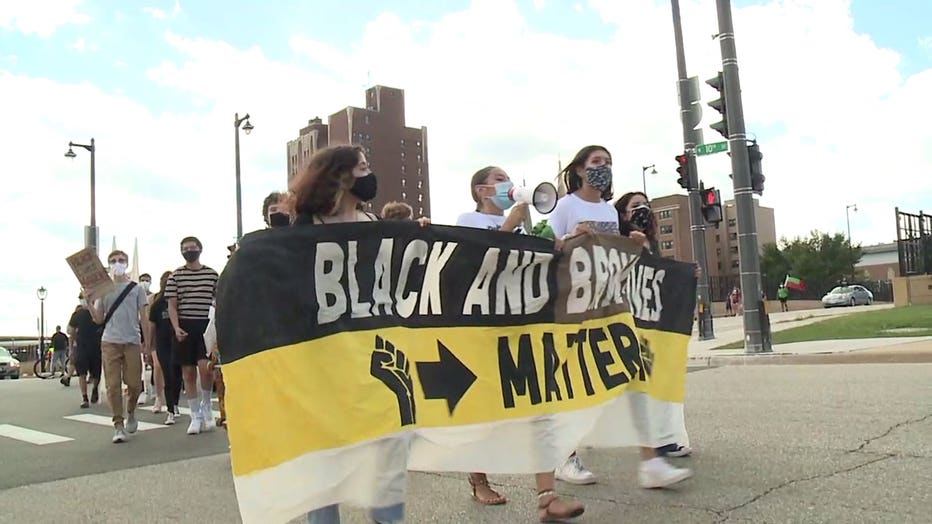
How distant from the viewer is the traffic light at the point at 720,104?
1430cm

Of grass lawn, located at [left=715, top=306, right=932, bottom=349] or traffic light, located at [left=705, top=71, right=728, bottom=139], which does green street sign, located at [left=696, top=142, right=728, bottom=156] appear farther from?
grass lawn, located at [left=715, top=306, right=932, bottom=349]

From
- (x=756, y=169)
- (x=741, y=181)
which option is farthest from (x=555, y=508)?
(x=756, y=169)

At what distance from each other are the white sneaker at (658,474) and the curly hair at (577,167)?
1.68 m

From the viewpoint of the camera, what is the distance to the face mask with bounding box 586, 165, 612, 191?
4.80 m

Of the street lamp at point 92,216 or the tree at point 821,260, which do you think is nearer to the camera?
the street lamp at point 92,216

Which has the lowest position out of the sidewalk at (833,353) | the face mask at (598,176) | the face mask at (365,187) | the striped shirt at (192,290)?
the sidewalk at (833,353)

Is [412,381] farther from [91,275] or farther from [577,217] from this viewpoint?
[91,275]

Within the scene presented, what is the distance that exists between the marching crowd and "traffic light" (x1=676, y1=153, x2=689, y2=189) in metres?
12.2

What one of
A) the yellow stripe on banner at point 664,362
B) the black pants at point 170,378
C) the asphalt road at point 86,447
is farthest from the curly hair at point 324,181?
the black pants at point 170,378

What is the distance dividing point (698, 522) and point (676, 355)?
154cm

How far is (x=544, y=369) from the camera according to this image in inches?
167

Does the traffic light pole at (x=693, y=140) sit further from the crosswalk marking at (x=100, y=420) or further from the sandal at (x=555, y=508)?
the sandal at (x=555, y=508)

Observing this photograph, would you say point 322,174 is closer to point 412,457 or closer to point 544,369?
point 412,457

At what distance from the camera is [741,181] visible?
13797 millimetres
